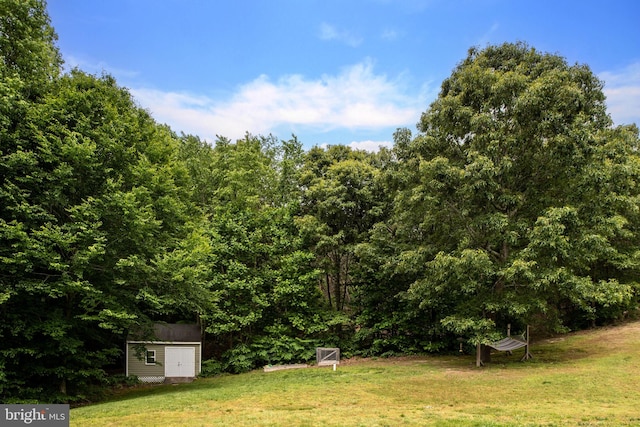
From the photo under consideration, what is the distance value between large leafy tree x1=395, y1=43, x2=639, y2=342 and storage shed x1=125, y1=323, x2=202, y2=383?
10.7 meters

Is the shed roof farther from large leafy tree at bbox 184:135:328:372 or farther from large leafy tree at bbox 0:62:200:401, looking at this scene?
large leafy tree at bbox 0:62:200:401

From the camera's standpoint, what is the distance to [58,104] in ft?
41.7

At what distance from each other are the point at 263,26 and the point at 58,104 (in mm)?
9083

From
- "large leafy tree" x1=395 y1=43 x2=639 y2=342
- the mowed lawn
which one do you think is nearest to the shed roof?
the mowed lawn

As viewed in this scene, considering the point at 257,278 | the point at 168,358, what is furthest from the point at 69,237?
the point at 257,278

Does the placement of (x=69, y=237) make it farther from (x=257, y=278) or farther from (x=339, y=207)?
(x=339, y=207)

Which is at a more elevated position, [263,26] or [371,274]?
[263,26]

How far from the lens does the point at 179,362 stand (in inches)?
731

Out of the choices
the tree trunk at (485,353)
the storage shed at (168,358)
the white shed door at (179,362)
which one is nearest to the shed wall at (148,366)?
the storage shed at (168,358)

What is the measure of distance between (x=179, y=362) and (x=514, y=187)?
639 inches


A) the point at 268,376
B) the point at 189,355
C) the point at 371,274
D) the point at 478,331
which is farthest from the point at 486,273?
the point at 189,355

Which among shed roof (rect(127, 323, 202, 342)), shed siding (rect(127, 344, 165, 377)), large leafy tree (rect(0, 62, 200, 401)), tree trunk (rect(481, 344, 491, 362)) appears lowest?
shed siding (rect(127, 344, 165, 377))

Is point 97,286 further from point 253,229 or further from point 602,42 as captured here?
point 602,42

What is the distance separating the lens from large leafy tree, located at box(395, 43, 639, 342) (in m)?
13.4
